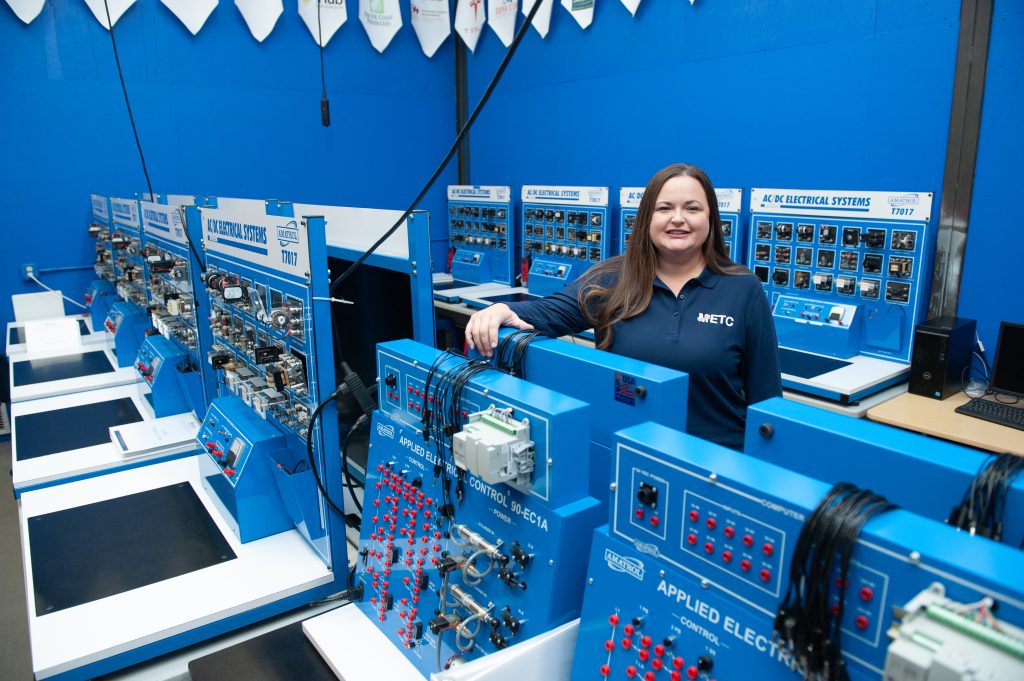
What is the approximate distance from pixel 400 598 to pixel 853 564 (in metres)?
1.07

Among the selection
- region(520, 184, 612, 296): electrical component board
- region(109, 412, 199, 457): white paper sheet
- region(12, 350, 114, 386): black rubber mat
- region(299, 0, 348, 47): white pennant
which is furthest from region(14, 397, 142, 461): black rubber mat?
region(299, 0, 348, 47): white pennant

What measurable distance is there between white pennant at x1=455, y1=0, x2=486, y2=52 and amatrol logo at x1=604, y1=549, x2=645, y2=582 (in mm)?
6040

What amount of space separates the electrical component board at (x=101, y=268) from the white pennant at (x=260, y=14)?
5.93ft

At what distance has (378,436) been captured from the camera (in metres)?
1.63

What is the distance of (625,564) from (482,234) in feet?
16.7

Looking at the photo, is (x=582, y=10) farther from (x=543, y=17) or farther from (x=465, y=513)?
(x=465, y=513)

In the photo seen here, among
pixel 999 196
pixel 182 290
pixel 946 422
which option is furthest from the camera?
pixel 999 196

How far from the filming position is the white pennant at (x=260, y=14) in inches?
206

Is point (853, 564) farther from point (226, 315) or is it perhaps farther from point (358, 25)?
point (358, 25)

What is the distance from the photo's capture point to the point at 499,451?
1.11 meters

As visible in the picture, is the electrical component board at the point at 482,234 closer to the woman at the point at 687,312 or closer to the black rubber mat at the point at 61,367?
the black rubber mat at the point at 61,367

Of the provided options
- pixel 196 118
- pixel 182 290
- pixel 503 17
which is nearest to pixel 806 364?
pixel 182 290

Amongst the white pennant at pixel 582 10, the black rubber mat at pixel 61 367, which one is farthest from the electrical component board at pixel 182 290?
the white pennant at pixel 582 10

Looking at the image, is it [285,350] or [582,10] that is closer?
[285,350]
